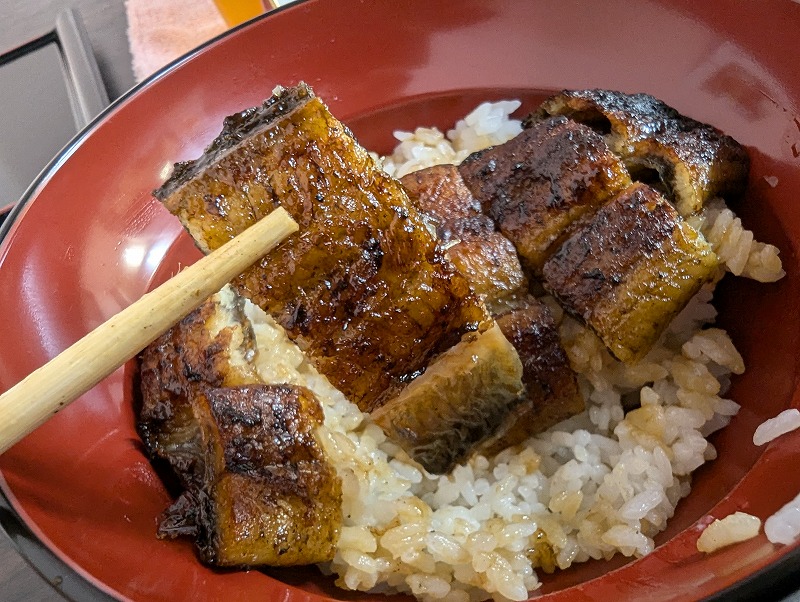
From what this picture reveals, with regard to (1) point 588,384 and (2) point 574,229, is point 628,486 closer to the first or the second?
(1) point 588,384

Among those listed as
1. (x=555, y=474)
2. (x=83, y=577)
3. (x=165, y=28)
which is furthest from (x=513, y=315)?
(x=165, y=28)

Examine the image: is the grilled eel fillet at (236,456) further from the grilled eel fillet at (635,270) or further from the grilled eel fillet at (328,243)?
the grilled eel fillet at (635,270)

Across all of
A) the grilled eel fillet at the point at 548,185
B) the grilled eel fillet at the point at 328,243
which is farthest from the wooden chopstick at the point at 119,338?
the grilled eel fillet at the point at 548,185

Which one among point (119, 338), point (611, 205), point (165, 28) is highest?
point (165, 28)

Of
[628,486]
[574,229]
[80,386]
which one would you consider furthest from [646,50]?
[80,386]

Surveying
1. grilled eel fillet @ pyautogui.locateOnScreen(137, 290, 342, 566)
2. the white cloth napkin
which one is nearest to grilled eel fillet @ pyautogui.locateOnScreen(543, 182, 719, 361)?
grilled eel fillet @ pyautogui.locateOnScreen(137, 290, 342, 566)

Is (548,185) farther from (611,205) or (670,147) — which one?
(670,147)
